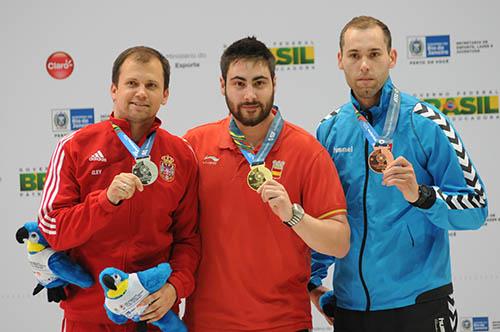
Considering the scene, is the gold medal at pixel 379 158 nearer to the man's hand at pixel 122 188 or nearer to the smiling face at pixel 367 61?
the smiling face at pixel 367 61

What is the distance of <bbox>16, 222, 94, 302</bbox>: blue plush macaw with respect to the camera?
2.17 m

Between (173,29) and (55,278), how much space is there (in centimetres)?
275

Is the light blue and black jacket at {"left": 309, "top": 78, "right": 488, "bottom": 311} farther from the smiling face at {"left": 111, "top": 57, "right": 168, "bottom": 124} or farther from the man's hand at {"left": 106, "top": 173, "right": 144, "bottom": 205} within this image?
the man's hand at {"left": 106, "top": 173, "right": 144, "bottom": 205}

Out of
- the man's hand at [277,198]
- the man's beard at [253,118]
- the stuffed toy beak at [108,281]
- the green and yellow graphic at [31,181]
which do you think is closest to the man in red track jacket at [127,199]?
the stuffed toy beak at [108,281]

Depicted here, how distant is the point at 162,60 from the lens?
94.4 inches

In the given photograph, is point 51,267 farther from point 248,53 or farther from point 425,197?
point 425,197

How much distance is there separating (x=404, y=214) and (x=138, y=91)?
116 centimetres

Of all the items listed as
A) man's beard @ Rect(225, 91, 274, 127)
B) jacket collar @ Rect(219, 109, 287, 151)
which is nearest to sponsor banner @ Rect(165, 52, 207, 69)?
jacket collar @ Rect(219, 109, 287, 151)

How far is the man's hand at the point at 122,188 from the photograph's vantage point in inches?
78.7

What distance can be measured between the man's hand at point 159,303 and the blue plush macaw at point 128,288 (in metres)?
0.02

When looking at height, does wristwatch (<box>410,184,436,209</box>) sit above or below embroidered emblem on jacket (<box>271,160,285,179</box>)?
below

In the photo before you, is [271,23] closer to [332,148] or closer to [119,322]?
[332,148]

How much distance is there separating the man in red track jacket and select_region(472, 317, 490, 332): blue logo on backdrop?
9.91ft

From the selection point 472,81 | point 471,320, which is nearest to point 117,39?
point 472,81
